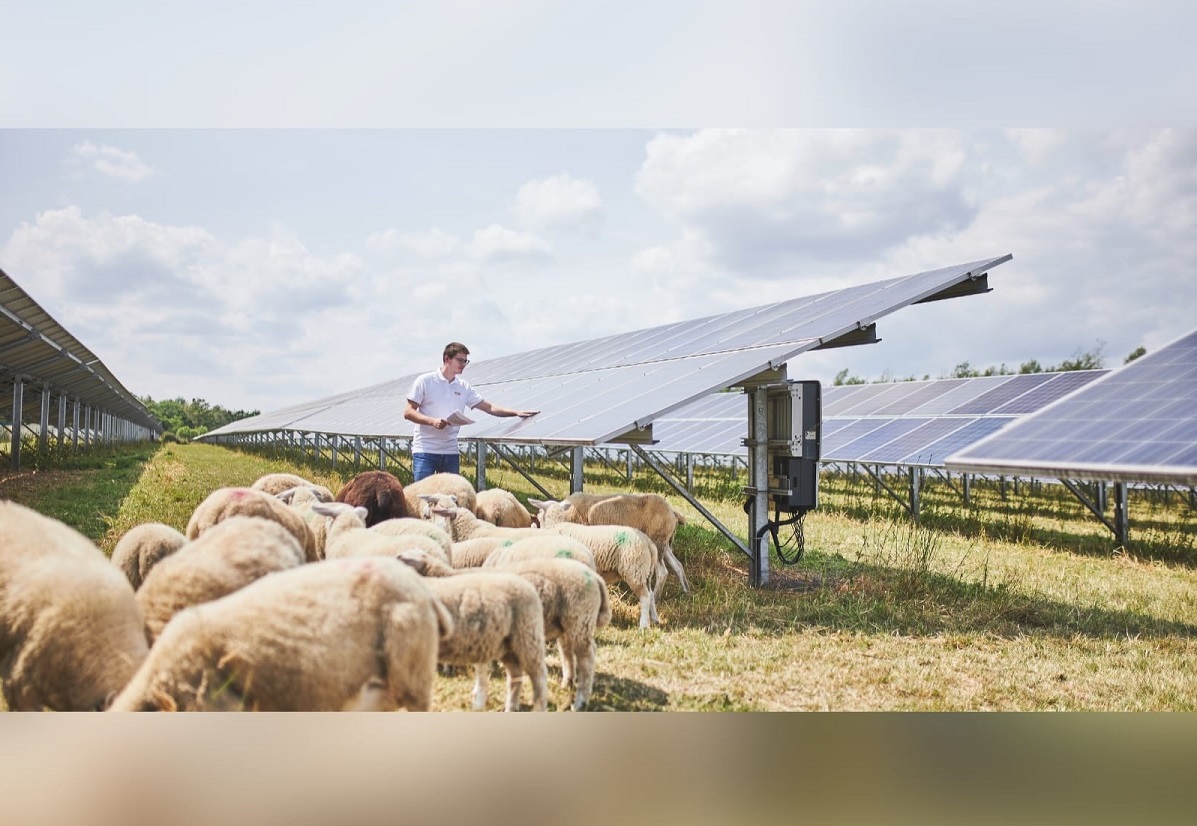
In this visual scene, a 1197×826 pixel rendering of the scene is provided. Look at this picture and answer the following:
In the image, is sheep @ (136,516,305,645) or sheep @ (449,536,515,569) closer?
sheep @ (136,516,305,645)

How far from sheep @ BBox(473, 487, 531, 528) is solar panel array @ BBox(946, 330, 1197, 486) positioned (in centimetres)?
344

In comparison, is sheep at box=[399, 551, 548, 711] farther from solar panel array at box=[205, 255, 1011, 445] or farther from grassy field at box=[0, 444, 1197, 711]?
solar panel array at box=[205, 255, 1011, 445]

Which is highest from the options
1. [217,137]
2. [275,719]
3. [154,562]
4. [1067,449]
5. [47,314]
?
[217,137]

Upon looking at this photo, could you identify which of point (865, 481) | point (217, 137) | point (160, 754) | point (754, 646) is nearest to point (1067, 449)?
point (754, 646)

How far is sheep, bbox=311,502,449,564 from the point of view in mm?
3956

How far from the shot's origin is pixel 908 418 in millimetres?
15430

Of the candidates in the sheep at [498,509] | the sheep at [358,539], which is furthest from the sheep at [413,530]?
the sheep at [498,509]

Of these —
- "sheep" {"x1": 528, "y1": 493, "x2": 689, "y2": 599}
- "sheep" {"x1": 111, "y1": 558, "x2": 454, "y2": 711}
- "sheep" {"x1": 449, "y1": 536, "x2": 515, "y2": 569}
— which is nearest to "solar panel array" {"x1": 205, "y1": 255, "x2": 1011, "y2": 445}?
"sheep" {"x1": 528, "y1": 493, "x2": 689, "y2": 599}

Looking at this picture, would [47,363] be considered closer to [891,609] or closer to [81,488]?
[81,488]

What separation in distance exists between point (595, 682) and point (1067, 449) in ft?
8.27

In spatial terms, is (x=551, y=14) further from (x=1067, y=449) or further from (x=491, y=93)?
(x=1067, y=449)

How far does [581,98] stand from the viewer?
484 centimetres

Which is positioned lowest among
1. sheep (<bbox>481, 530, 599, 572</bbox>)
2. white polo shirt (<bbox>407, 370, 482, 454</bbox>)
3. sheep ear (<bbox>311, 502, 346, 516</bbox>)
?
sheep (<bbox>481, 530, 599, 572</bbox>)

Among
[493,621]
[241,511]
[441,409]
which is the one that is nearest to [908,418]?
[441,409]
